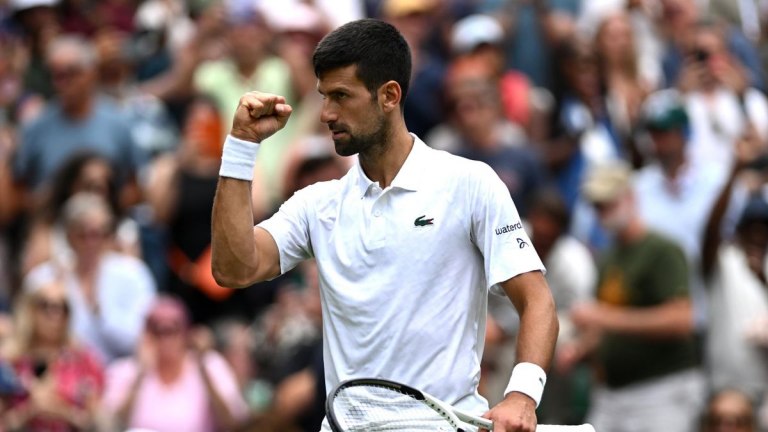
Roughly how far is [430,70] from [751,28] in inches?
153

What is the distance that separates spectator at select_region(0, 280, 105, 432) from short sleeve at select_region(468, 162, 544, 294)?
4.71 metres

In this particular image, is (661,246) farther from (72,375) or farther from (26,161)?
(26,161)

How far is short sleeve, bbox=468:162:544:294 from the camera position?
5562mm

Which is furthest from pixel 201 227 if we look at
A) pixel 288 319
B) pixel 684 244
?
pixel 684 244

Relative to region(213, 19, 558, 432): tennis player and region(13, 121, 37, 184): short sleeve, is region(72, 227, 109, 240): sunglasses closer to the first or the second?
region(13, 121, 37, 184): short sleeve

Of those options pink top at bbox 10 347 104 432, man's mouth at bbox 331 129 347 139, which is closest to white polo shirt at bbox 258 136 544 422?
man's mouth at bbox 331 129 347 139

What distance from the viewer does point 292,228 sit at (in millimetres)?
5910

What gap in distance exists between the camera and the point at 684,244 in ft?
35.9

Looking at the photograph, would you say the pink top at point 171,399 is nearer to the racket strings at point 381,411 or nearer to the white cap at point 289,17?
the white cap at point 289,17

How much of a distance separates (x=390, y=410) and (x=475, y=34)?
7.93 meters

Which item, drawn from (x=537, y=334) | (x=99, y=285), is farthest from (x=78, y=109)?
(x=537, y=334)

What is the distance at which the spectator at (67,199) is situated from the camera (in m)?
11.4

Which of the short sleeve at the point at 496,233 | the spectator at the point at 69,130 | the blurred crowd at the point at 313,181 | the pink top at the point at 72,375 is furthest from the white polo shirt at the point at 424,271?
the spectator at the point at 69,130

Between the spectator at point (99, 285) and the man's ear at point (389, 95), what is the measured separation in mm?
5363
